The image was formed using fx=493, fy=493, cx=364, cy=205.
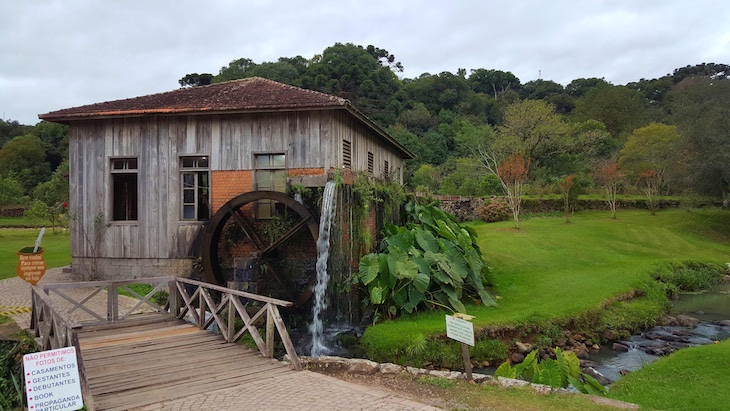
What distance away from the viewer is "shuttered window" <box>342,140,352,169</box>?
1210cm

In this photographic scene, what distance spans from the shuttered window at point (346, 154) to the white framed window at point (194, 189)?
335cm

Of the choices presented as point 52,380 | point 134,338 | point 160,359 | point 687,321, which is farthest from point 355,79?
point 52,380

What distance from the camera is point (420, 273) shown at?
1005cm

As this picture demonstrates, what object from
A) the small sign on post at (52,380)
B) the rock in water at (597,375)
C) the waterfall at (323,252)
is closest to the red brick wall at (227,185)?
the waterfall at (323,252)

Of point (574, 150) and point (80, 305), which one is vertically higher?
point (574, 150)

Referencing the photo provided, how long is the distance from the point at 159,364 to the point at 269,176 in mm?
5919

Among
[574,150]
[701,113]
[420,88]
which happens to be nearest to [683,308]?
[701,113]

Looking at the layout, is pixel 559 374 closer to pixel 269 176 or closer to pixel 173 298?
pixel 173 298

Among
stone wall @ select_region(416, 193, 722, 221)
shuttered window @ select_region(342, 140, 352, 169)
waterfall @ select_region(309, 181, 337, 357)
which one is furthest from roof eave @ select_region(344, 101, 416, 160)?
Result: stone wall @ select_region(416, 193, 722, 221)

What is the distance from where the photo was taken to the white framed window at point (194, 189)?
12195mm

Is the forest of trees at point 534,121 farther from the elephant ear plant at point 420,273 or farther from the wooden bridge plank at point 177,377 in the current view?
the wooden bridge plank at point 177,377

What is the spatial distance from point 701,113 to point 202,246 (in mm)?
21322

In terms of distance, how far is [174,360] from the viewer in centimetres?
678

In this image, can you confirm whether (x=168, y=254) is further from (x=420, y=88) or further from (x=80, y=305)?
(x=420, y=88)
